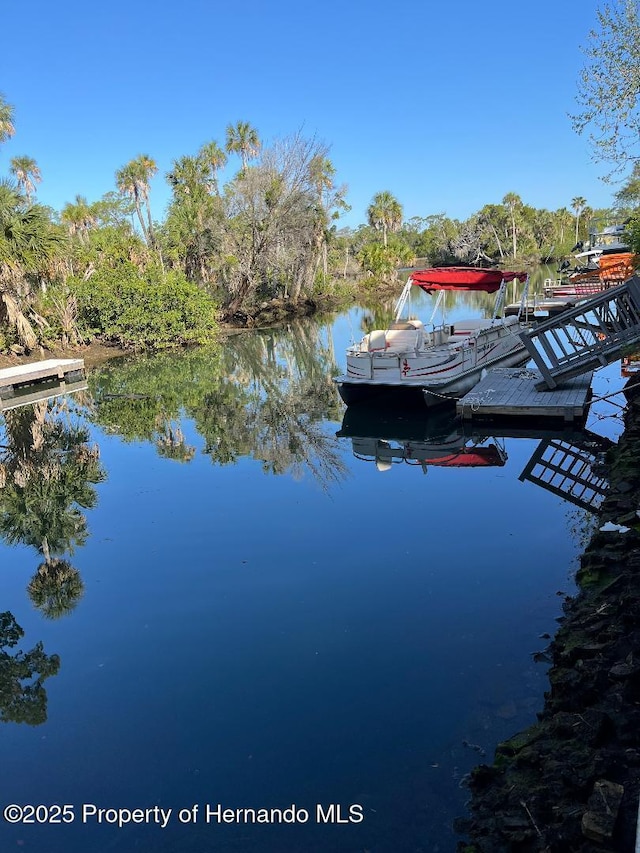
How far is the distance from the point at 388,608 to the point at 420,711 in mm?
1971

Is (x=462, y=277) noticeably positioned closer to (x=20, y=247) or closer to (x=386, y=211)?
(x=20, y=247)

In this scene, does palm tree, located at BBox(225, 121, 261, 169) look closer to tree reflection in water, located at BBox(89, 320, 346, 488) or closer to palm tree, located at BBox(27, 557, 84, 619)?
tree reflection in water, located at BBox(89, 320, 346, 488)

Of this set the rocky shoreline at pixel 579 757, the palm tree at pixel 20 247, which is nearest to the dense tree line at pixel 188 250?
the palm tree at pixel 20 247

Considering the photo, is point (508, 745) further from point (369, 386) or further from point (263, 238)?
point (263, 238)

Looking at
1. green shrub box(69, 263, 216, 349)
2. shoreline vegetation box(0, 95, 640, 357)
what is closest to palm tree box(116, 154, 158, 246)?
shoreline vegetation box(0, 95, 640, 357)

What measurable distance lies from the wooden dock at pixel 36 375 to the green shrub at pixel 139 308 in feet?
20.7

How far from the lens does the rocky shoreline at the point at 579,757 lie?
3.73 m

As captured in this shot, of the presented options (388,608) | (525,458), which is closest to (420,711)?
(388,608)

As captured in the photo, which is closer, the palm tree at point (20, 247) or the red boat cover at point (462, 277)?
the red boat cover at point (462, 277)

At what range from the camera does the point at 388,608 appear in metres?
7.93

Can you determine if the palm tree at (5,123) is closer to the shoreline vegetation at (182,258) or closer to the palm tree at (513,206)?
the shoreline vegetation at (182,258)

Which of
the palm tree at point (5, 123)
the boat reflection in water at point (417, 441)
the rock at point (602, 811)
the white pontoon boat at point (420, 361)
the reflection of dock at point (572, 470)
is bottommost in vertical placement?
the boat reflection in water at point (417, 441)

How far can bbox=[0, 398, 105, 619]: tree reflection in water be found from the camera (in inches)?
A: 368

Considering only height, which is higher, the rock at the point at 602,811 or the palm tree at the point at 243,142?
the palm tree at the point at 243,142
